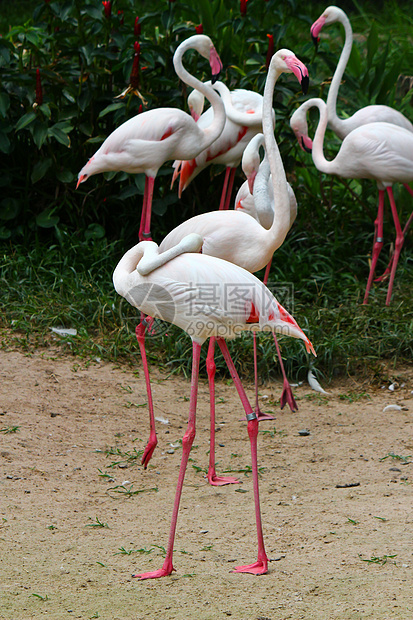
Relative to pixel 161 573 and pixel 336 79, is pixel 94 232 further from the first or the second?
pixel 161 573

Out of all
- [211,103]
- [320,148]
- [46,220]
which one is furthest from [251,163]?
[46,220]

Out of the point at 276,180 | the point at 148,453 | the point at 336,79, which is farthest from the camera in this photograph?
the point at 336,79

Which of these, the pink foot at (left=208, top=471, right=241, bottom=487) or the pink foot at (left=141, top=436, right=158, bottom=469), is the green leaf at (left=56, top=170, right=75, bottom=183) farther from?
the pink foot at (left=208, top=471, right=241, bottom=487)

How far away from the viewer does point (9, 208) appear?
5586 millimetres

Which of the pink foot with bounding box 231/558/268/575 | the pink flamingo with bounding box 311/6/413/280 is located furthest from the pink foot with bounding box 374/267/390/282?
the pink foot with bounding box 231/558/268/575

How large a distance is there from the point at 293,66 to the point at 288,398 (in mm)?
1944

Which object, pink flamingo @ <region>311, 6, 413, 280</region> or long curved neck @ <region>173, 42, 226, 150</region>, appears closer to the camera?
long curved neck @ <region>173, 42, 226, 150</region>

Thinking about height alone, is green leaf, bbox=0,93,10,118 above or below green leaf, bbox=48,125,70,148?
above

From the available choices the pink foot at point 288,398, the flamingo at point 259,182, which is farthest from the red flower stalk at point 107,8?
the pink foot at point 288,398

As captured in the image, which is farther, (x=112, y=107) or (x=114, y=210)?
(x=114, y=210)

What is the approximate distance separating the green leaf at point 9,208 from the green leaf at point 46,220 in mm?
180

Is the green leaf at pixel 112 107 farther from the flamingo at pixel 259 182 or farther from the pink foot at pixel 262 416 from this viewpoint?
the pink foot at pixel 262 416

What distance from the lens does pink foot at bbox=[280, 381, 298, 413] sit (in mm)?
4191

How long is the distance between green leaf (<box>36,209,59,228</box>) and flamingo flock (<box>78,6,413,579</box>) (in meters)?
1.10
